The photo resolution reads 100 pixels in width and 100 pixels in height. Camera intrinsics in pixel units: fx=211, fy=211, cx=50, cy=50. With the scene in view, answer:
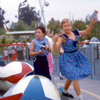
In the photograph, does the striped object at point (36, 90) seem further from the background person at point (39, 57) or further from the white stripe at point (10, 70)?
the white stripe at point (10, 70)

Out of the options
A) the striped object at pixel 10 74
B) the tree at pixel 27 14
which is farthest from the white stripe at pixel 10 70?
the tree at pixel 27 14

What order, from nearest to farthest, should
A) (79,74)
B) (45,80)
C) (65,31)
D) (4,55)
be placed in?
(45,80) → (79,74) → (65,31) → (4,55)

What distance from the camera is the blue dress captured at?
14.3 ft

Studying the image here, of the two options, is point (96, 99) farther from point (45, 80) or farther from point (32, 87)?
point (32, 87)

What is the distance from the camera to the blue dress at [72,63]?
4355 mm

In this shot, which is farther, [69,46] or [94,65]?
[94,65]

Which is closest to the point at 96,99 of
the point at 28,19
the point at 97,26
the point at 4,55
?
the point at 4,55

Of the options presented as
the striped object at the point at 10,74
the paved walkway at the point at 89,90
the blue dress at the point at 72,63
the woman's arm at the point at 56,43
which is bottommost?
the paved walkway at the point at 89,90

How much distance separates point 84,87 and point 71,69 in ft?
6.29

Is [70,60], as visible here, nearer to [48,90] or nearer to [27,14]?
[48,90]

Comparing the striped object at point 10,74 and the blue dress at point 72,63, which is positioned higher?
the blue dress at point 72,63

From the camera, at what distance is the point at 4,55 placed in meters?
9.34

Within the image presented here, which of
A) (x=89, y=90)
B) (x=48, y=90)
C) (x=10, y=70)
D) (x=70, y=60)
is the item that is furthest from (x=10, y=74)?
(x=89, y=90)

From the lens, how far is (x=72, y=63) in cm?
450
